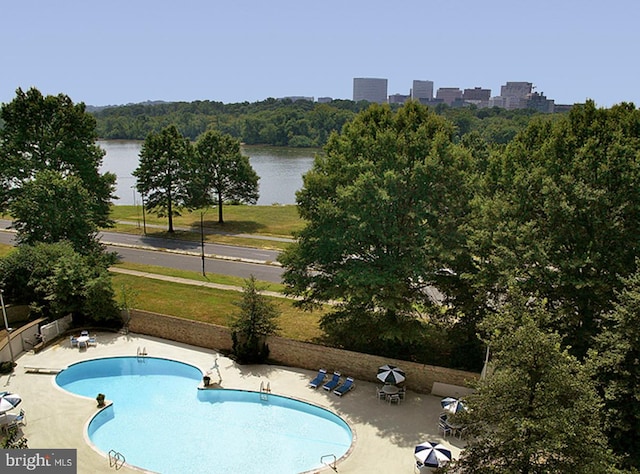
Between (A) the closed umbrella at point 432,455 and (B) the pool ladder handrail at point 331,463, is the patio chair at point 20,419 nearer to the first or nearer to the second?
(B) the pool ladder handrail at point 331,463

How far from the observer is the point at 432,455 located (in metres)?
16.4

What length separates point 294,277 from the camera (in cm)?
2386

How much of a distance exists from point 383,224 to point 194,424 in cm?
1166

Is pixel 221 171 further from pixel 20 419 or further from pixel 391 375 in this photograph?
pixel 391 375

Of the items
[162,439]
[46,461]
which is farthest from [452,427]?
[46,461]

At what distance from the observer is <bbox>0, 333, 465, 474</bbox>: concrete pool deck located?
17953 mm

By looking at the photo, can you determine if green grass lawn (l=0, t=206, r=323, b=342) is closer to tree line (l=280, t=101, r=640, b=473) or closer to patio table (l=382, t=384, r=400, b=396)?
tree line (l=280, t=101, r=640, b=473)

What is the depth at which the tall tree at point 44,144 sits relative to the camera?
38.0 metres

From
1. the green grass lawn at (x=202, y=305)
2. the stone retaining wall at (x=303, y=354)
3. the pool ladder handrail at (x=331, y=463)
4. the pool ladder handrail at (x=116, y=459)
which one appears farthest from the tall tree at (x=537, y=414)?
the green grass lawn at (x=202, y=305)

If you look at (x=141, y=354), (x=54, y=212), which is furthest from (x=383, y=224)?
(x=54, y=212)

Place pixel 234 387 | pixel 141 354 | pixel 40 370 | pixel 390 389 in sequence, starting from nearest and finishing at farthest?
pixel 390 389
pixel 234 387
pixel 40 370
pixel 141 354

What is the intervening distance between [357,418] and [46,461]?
11.3m

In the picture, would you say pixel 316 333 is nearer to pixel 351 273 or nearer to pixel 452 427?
pixel 351 273

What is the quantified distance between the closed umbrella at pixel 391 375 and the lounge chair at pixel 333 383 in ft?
6.69
